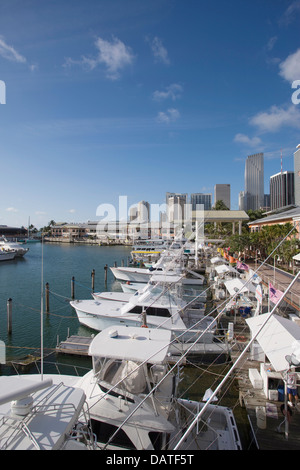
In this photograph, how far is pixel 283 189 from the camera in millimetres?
160625

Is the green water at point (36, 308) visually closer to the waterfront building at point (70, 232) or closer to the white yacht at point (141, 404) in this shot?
the white yacht at point (141, 404)

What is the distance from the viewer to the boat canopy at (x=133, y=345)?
6488 millimetres

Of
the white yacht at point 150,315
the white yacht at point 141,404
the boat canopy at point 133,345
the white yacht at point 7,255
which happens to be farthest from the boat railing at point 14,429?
the white yacht at point 7,255

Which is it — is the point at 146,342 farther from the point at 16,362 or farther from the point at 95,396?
the point at 16,362

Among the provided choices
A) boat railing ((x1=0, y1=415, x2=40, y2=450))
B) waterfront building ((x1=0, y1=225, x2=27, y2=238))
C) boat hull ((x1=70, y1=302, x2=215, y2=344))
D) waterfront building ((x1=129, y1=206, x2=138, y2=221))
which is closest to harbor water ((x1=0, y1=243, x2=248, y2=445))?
boat hull ((x1=70, y1=302, x2=215, y2=344))

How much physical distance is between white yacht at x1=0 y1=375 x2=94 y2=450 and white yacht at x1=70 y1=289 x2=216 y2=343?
28.2 feet

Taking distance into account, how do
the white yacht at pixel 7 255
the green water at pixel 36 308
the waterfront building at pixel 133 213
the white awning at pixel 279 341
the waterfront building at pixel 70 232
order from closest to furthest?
1. the white awning at pixel 279 341
2. the green water at pixel 36 308
3. the white yacht at pixel 7 255
4. the waterfront building at pixel 70 232
5. the waterfront building at pixel 133 213

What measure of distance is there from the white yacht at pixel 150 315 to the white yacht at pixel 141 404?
6.05 m

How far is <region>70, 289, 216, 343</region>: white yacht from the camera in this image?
44.9 feet

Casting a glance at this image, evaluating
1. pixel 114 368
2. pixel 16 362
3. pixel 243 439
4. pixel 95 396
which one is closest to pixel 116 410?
pixel 95 396

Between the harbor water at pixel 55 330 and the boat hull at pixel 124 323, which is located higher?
the boat hull at pixel 124 323

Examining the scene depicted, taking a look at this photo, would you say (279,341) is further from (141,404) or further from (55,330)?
(55,330)

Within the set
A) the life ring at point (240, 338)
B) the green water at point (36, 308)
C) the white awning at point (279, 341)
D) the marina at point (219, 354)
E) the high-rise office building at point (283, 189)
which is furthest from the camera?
the high-rise office building at point (283, 189)

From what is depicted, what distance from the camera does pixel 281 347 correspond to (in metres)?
8.04
